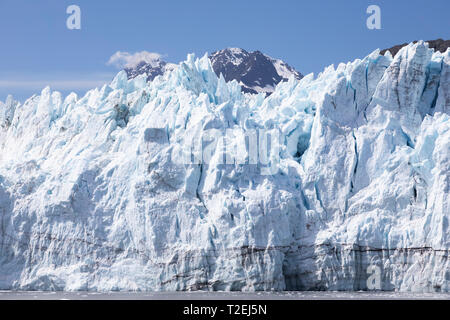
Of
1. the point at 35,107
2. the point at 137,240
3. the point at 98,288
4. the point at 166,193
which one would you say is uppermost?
the point at 35,107

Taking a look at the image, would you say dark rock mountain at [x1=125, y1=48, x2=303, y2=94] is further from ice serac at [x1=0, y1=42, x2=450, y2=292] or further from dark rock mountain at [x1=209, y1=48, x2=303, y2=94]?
ice serac at [x1=0, y1=42, x2=450, y2=292]

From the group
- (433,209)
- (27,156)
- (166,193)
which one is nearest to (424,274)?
(433,209)

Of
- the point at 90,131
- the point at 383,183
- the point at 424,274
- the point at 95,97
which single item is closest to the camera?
the point at 424,274

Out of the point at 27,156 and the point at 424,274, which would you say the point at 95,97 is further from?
the point at 424,274

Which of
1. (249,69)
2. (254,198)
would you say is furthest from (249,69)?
(254,198)

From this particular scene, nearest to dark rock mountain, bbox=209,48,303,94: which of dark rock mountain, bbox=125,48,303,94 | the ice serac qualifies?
dark rock mountain, bbox=125,48,303,94

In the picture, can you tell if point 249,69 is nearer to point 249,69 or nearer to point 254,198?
point 249,69

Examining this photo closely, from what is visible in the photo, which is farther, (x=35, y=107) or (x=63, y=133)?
(x=35, y=107)

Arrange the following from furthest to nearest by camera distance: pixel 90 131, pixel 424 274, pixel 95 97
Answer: pixel 95 97 < pixel 90 131 < pixel 424 274
